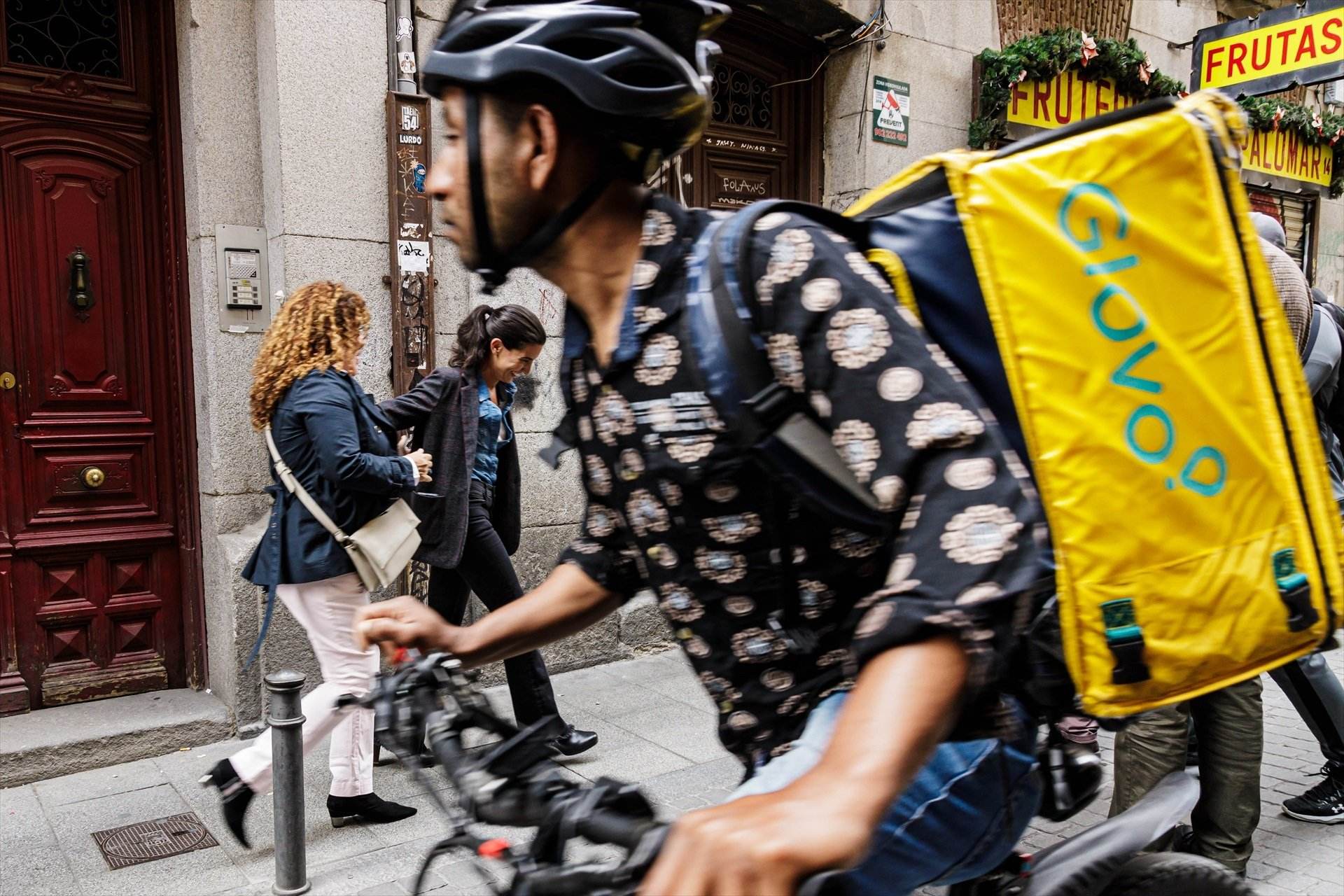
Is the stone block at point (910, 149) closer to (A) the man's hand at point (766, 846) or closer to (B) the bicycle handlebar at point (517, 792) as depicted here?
(B) the bicycle handlebar at point (517, 792)

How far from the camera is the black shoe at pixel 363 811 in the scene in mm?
4434

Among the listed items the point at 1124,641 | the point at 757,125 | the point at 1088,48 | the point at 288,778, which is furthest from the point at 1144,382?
the point at 1088,48

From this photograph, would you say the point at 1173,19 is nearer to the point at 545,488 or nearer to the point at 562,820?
the point at 545,488

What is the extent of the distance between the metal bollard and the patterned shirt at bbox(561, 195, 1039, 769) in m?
2.20

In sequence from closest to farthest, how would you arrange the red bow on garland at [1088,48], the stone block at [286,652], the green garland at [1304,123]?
the stone block at [286,652] → the red bow on garland at [1088,48] → the green garland at [1304,123]

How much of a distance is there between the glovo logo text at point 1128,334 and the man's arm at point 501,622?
3.10 ft

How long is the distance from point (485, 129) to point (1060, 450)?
2.82 ft

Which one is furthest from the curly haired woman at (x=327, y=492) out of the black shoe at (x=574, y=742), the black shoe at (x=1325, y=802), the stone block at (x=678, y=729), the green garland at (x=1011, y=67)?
the green garland at (x=1011, y=67)

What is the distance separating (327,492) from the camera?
14.5ft

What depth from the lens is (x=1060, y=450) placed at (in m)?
1.31

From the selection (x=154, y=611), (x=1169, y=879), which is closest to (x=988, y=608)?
(x=1169, y=879)

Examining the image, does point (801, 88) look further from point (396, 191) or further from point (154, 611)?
point (154, 611)

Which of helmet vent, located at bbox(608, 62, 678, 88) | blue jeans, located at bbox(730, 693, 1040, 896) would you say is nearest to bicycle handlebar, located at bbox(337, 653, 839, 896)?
blue jeans, located at bbox(730, 693, 1040, 896)

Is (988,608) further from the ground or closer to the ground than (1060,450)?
closer to the ground
